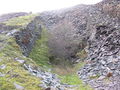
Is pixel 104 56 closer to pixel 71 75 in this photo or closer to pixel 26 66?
pixel 71 75

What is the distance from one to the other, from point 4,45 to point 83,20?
24.8 m

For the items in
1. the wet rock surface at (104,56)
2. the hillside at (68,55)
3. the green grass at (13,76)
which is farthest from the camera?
the wet rock surface at (104,56)

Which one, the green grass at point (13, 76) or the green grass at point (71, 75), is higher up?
the green grass at point (13, 76)

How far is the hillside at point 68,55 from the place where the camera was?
2247 centimetres

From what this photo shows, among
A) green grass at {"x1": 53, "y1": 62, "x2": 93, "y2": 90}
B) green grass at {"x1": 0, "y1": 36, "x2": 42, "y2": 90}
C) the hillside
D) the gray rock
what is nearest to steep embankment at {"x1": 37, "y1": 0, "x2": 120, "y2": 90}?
the hillside

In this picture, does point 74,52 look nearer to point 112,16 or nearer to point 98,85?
point 112,16

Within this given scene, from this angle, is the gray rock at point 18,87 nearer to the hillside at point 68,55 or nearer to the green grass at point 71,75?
the hillside at point 68,55

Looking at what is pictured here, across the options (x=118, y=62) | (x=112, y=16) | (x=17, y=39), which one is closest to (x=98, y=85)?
(x=118, y=62)

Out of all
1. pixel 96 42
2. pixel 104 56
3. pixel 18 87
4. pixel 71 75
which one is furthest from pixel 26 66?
pixel 96 42

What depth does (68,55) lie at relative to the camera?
4022cm

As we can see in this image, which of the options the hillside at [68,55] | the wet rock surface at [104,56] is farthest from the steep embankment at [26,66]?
the wet rock surface at [104,56]

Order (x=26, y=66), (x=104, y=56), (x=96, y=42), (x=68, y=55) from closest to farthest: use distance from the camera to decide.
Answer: (x=26, y=66) → (x=104, y=56) → (x=96, y=42) → (x=68, y=55)

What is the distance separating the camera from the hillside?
2247cm

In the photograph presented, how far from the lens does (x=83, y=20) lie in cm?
5153
